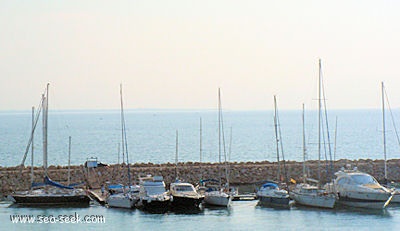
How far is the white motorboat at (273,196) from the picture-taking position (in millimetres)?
47500

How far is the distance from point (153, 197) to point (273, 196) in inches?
294

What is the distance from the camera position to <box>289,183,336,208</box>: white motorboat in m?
46.6

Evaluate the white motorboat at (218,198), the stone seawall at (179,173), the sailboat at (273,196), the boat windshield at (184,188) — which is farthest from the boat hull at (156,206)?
the stone seawall at (179,173)

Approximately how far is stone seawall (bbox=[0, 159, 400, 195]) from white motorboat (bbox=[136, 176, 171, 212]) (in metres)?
9.53

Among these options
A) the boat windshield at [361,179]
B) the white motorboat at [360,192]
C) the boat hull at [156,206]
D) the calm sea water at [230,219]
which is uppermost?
the boat windshield at [361,179]

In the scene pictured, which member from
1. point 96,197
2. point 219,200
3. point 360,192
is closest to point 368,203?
point 360,192

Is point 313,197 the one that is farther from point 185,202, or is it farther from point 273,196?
point 185,202

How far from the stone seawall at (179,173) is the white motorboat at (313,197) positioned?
408 inches

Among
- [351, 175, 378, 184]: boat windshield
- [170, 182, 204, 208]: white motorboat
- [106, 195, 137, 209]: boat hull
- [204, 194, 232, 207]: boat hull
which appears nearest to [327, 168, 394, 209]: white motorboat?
[351, 175, 378, 184]: boat windshield

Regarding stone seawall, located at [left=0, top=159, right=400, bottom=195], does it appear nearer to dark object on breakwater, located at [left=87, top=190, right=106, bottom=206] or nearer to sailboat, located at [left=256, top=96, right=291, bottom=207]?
dark object on breakwater, located at [left=87, top=190, right=106, bottom=206]

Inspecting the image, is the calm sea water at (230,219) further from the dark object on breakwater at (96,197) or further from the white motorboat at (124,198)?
A: the dark object on breakwater at (96,197)

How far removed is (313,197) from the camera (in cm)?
4706

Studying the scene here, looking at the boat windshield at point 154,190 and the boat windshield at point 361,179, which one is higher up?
the boat windshield at point 361,179

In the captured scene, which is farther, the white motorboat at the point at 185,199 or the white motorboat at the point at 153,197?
the white motorboat at the point at 185,199
